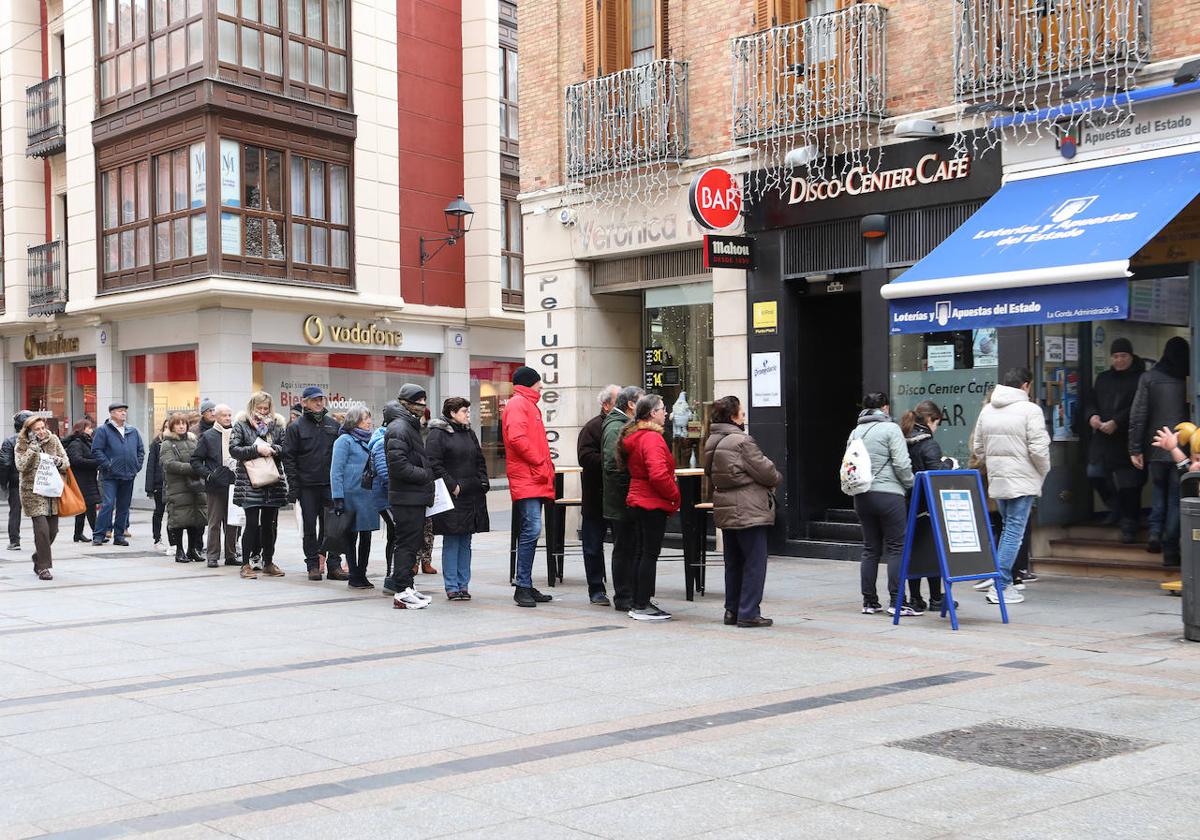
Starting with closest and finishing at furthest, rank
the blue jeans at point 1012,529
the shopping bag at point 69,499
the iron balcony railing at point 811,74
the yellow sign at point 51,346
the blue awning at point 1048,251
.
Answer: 1. the blue awning at point 1048,251
2. the blue jeans at point 1012,529
3. the iron balcony railing at point 811,74
4. the shopping bag at point 69,499
5. the yellow sign at point 51,346

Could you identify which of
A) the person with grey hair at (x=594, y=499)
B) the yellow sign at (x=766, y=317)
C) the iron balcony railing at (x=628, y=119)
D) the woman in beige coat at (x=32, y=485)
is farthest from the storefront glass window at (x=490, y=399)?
the person with grey hair at (x=594, y=499)

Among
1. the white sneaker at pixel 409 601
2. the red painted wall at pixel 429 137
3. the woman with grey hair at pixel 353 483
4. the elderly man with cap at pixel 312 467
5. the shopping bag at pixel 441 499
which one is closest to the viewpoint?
the shopping bag at pixel 441 499

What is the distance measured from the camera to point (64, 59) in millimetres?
28812

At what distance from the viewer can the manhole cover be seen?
18.5 feet

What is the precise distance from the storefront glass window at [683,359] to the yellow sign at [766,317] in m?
1.15

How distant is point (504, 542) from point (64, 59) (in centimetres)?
1815

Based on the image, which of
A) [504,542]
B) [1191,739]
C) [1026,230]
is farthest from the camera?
[504,542]

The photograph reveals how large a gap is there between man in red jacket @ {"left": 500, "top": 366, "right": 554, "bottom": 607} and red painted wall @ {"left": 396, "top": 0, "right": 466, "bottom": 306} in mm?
17606

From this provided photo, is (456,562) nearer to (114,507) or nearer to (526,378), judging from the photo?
(526,378)

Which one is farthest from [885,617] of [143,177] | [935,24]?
[143,177]

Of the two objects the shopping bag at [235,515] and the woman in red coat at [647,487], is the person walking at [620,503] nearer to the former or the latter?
the woman in red coat at [647,487]

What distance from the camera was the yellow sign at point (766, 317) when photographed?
14.9m

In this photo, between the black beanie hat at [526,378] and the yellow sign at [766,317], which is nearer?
the black beanie hat at [526,378]

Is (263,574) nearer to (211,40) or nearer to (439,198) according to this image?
(211,40)
